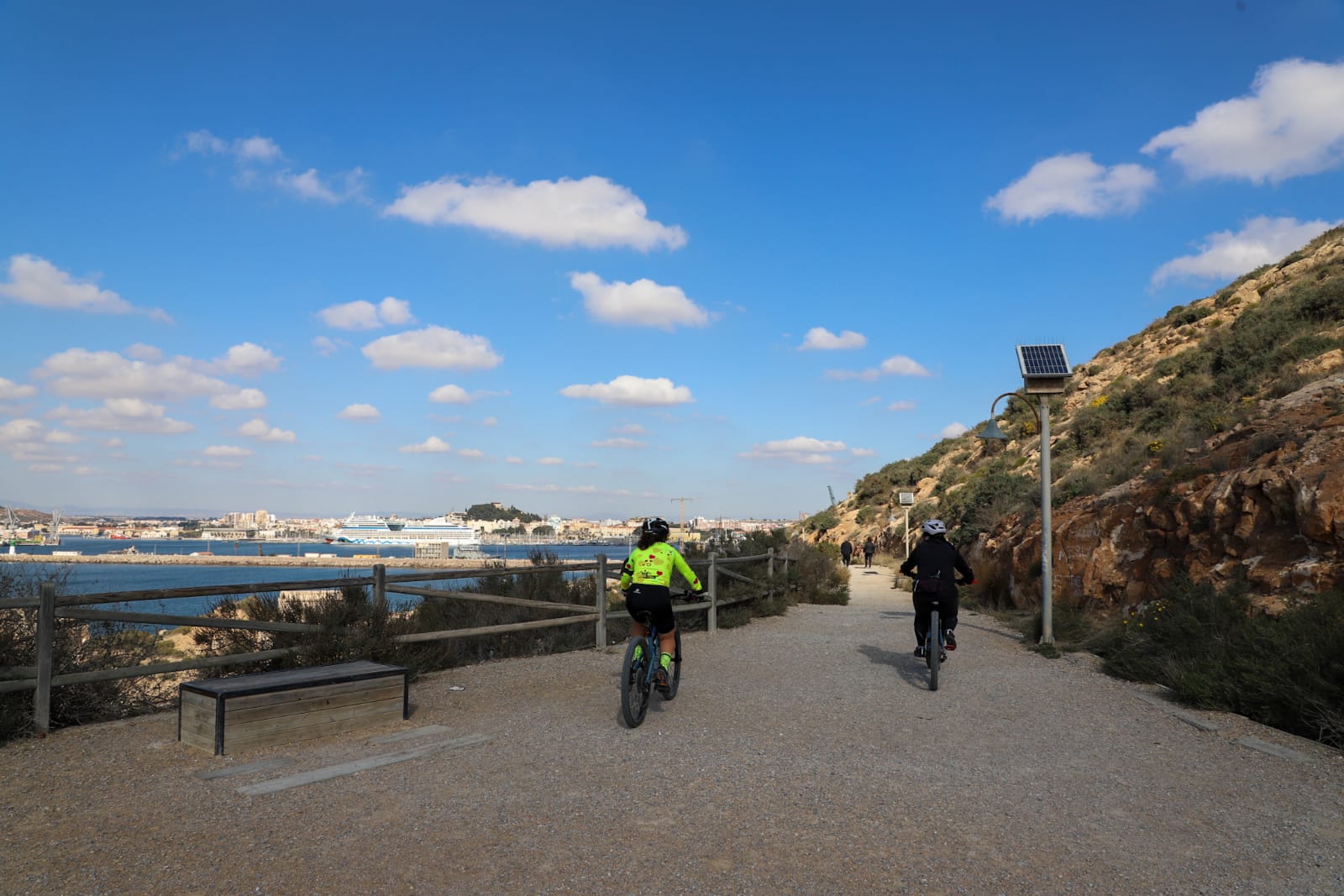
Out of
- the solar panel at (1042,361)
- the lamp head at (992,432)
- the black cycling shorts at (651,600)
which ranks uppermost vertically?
the solar panel at (1042,361)

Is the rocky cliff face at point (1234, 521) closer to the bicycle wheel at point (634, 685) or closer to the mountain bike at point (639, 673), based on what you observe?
the mountain bike at point (639, 673)

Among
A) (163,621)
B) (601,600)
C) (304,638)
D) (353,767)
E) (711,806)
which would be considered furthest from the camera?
(601,600)

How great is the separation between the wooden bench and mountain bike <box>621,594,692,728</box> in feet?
6.11

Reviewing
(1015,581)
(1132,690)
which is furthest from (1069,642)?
(1015,581)

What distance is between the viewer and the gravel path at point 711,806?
158 inches

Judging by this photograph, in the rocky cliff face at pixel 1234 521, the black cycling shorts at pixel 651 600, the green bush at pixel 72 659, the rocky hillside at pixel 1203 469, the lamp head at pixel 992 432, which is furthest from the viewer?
the lamp head at pixel 992 432

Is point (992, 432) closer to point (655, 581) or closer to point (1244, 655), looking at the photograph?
point (1244, 655)

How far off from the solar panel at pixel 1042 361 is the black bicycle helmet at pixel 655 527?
7.30m

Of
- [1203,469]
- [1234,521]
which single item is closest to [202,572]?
[1203,469]

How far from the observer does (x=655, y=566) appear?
24.7 feet

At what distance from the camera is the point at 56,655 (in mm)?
6957

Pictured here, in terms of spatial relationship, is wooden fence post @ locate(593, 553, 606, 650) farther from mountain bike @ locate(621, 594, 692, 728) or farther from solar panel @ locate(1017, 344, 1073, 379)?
solar panel @ locate(1017, 344, 1073, 379)

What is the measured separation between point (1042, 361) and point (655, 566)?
789 cm

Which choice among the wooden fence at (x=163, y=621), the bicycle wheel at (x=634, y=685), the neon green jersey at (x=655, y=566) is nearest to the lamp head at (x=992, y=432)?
the wooden fence at (x=163, y=621)
